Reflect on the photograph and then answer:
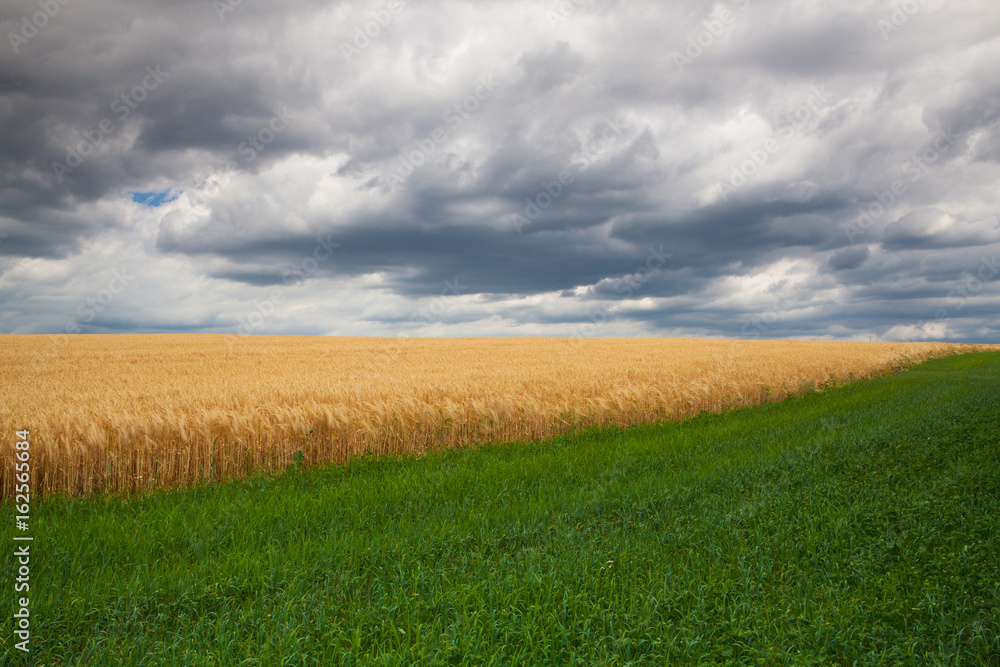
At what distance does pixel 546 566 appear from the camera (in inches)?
212

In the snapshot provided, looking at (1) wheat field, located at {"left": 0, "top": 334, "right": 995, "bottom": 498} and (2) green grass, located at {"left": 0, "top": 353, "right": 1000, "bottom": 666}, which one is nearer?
(2) green grass, located at {"left": 0, "top": 353, "right": 1000, "bottom": 666}

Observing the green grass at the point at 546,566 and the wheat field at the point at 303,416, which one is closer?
the green grass at the point at 546,566

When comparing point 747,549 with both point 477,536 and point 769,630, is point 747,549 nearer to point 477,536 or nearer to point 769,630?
point 769,630

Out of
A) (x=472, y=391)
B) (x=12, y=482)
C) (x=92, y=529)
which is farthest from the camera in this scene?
(x=472, y=391)

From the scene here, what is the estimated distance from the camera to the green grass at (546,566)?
4160mm

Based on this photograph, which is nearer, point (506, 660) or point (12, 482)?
point (506, 660)

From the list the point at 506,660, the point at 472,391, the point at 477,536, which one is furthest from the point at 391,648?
Result: the point at 472,391

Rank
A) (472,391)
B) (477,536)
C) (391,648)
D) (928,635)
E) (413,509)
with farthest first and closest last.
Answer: (472,391) → (413,509) → (477,536) → (928,635) → (391,648)

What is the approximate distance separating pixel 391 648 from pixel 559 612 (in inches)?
56.9

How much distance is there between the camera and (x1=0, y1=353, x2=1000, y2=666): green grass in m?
4.16

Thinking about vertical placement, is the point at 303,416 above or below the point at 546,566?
above

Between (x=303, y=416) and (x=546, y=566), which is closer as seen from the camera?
(x=546, y=566)

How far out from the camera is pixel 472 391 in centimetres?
1436

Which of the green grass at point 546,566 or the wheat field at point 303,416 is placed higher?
the wheat field at point 303,416
